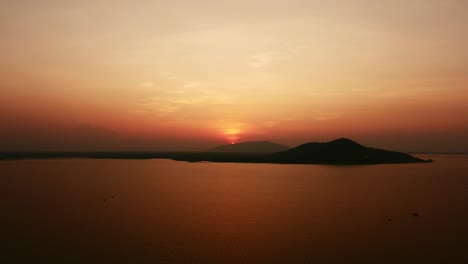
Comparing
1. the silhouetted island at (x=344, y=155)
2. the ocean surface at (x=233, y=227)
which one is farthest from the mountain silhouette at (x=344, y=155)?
the ocean surface at (x=233, y=227)

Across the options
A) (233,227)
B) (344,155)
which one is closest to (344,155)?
(344,155)

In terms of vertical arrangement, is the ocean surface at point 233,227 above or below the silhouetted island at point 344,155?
below

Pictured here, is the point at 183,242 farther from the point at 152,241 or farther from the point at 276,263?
the point at 276,263

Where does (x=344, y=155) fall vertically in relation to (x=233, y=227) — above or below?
above

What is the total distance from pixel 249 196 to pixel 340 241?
2807cm

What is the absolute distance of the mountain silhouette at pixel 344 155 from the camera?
568ft

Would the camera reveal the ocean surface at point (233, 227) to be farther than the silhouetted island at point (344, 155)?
No

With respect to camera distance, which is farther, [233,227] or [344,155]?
[344,155]

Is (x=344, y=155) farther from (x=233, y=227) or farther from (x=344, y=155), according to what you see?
(x=233, y=227)

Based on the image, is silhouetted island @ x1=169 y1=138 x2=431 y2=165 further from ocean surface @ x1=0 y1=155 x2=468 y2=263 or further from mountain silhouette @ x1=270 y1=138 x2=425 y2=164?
ocean surface @ x1=0 y1=155 x2=468 y2=263

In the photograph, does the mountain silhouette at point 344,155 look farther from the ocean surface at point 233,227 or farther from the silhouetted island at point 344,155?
the ocean surface at point 233,227

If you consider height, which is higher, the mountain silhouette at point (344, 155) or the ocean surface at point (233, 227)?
the mountain silhouette at point (344, 155)

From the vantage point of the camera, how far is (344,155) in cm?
17500

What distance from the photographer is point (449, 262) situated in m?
25.3
